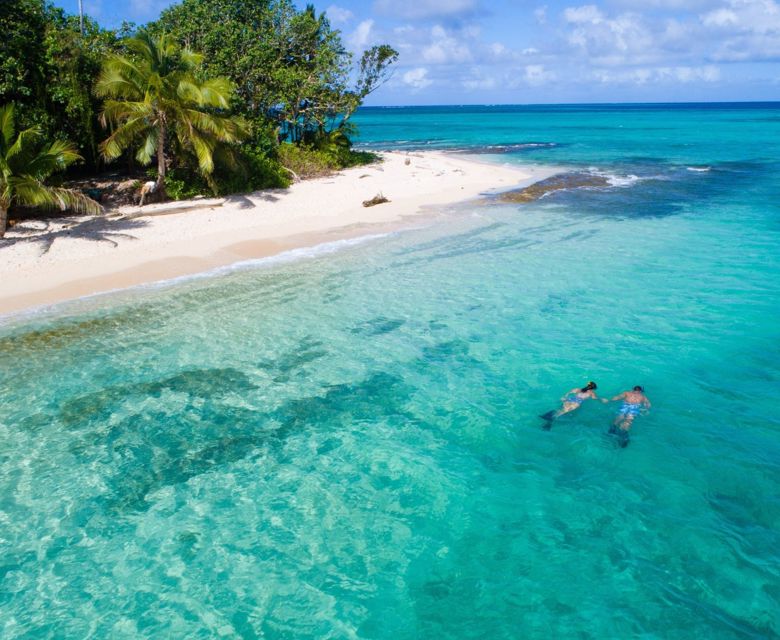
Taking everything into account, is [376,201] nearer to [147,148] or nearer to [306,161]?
[306,161]

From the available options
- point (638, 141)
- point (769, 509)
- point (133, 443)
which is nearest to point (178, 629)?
point (133, 443)

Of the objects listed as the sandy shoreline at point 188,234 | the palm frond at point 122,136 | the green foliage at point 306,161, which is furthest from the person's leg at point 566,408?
the green foliage at point 306,161

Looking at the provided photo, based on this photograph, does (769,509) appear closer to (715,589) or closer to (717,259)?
(715,589)

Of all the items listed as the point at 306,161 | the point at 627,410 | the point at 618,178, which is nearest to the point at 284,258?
the point at 627,410

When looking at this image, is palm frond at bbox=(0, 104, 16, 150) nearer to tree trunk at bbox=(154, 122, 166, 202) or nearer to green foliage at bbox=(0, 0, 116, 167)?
green foliage at bbox=(0, 0, 116, 167)

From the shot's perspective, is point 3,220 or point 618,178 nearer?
point 3,220

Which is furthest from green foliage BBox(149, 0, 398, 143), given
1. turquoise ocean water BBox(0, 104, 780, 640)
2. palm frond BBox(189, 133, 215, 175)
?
turquoise ocean water BBox(0, 104, 780, 640)

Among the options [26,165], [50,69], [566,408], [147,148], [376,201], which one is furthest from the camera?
[376,201]
